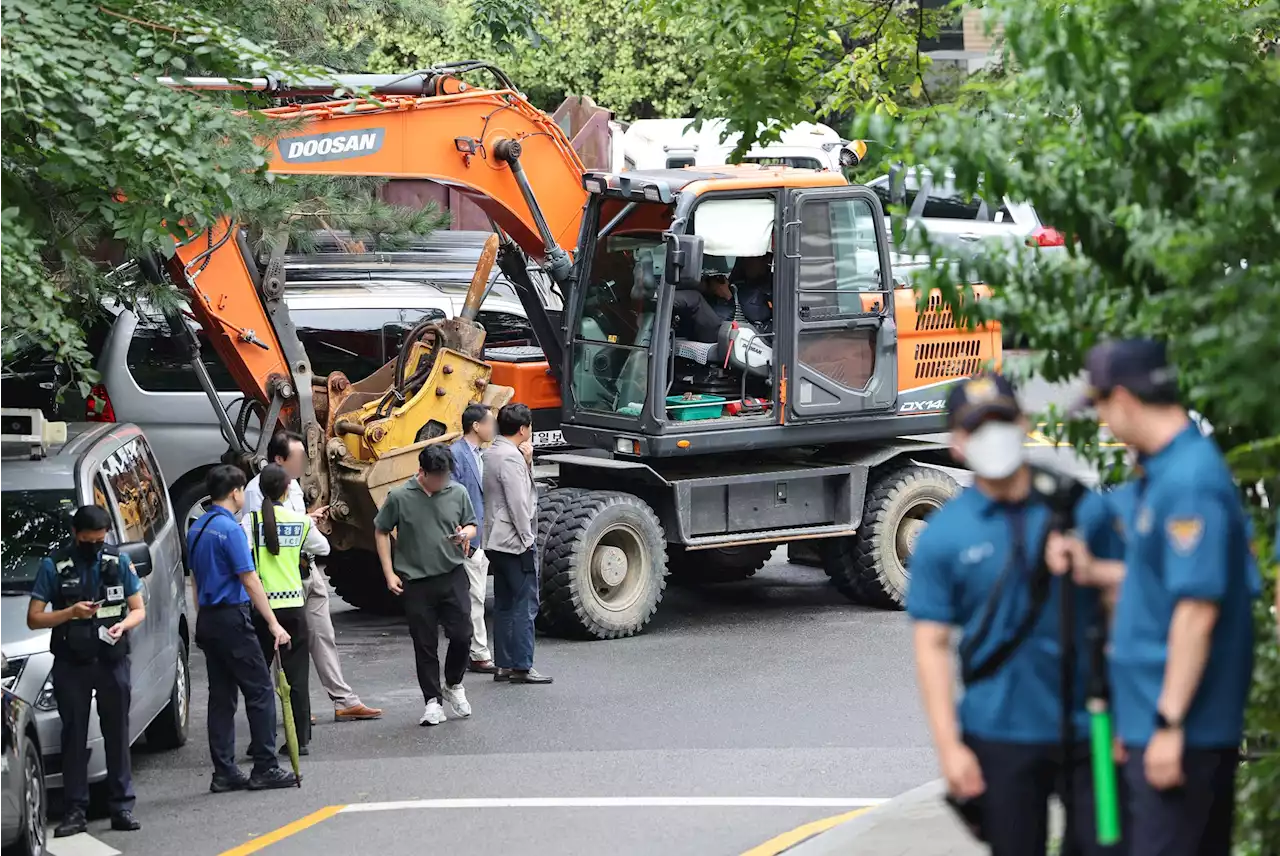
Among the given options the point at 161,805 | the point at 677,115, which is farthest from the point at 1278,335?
the point at 677,115

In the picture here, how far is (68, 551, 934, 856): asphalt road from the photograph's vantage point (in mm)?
→ 8664

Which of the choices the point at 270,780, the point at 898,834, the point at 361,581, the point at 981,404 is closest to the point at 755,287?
the point at 361,581

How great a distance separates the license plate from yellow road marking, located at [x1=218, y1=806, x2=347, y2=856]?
220 inches

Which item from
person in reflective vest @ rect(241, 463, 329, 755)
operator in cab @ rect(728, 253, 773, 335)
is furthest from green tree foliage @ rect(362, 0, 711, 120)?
person in reflective vest @ rect(241, 463, 329, 755)

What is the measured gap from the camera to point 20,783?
766cm

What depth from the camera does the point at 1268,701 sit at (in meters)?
5.42

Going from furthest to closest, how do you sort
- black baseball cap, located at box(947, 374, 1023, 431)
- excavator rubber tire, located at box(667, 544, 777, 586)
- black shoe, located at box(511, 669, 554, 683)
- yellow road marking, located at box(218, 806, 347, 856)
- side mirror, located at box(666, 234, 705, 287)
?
excavator rubber tire, located at box(667, 544, 777, 586) → side mirror, located at box(666, 234, 705, 287) → black shoe, located at box(511, 669, 554, 683) → yellow road marking, located at box(218, 806, 347, 856) → black baseball cap, located at box(947, 374, 1023, 431)

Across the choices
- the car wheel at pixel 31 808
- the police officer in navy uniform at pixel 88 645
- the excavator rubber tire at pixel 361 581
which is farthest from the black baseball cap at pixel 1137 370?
the excavator rubber tire at pixel 361 581

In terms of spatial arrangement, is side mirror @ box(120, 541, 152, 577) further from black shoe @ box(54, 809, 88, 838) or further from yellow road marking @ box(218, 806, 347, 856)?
yellow road marking @ box(218, 806, 347, 856)

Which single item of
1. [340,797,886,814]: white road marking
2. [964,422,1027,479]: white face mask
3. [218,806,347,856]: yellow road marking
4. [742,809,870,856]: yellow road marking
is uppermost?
[964,422,1027,479]: white face mask

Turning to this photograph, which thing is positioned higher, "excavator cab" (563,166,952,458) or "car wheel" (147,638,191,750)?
"excavator cab" (563,166,952,458)

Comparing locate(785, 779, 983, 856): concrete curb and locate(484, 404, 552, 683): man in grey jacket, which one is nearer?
locate(785, 779, 983, 856): concrete curb

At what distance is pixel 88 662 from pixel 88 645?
0.09m

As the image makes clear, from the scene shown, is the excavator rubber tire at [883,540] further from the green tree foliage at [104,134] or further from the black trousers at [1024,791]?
the black trousers at [1024,791]
